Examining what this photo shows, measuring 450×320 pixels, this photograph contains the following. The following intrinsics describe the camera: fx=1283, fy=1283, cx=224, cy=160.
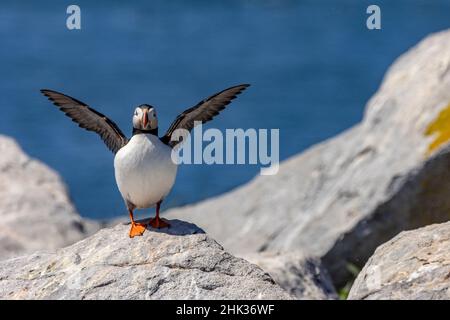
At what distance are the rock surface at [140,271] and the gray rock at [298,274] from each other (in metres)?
2.19

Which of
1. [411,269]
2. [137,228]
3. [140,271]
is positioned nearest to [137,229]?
[137,228]

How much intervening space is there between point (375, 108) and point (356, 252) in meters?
2.09

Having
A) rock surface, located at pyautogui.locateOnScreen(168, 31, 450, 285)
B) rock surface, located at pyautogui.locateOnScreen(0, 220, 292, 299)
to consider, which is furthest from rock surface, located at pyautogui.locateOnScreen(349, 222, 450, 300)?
rock surface, located at pyautogui.locateOnScreen(168, 31, 450, 285)

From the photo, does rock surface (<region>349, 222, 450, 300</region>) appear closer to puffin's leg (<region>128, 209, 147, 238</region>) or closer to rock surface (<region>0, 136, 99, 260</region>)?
puffin's leg (<region>128, 209, 147, 238</region>)

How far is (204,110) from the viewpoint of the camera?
10281 millimetres

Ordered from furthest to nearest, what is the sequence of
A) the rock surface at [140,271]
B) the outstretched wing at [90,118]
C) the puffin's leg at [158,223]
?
the outstretched wing at [90,118] → the puffin's leg at [158,223] → the rock surface at [140,271]

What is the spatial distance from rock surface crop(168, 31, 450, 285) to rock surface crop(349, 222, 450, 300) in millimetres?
3210

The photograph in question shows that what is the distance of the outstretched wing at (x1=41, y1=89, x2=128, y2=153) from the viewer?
10.3 metres

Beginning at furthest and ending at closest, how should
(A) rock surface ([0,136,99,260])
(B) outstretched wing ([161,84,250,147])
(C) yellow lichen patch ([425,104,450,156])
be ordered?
(A) rock surface ([0,136,99,260]) → (C) yellow lichen patch ([425,104,450,156]) → (B) outstretched wing ([161,84,250,147])

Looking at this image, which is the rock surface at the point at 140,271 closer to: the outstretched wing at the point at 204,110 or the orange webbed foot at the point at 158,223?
the orange webbed foot at the point at 158,223

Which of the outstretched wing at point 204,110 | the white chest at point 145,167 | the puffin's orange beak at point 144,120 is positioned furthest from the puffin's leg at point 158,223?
the puffin's orange beak at point 144,120

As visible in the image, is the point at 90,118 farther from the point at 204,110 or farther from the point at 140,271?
the point at 140,271

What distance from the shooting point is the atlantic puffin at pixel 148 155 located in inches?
383

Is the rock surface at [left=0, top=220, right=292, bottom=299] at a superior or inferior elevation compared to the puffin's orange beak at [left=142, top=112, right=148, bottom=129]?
inferior
